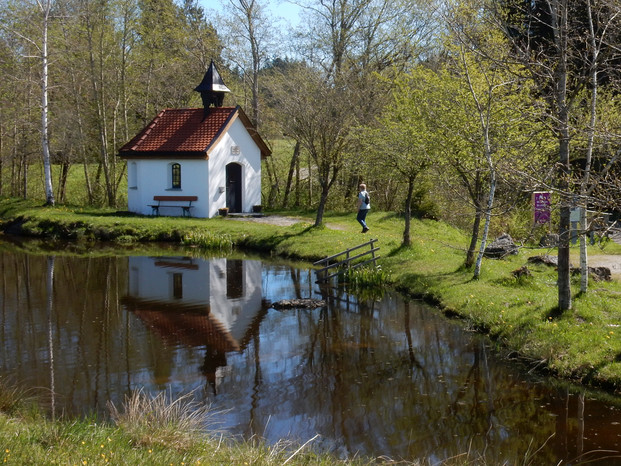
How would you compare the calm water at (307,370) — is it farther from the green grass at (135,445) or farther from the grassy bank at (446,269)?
the green grass at (135,445)

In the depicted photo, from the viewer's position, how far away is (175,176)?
32656mm

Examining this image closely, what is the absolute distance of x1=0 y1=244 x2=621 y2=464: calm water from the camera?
930 cm

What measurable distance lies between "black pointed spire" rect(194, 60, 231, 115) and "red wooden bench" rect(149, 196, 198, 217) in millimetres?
4486

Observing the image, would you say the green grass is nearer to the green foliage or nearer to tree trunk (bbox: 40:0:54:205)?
the green foliage

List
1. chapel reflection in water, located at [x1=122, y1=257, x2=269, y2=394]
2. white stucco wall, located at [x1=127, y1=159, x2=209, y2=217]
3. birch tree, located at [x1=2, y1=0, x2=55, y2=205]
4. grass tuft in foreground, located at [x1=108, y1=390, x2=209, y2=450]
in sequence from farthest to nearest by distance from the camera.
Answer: birch tree, located at [x1=2, y1=0, x2=55, y2=205] < white stucco wall, located at [x1=127, y1=159, x2=209, y2=217] < chapel reflection in water, located at [x1=122, y1=257, x2=269, y2=394] < grass tuft in foreground, located at [x1=108, y1=390, x2=209, y2=450]

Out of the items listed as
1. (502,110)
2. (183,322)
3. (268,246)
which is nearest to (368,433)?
(183,322)

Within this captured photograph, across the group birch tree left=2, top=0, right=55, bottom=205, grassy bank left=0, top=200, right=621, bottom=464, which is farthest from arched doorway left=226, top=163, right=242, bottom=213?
birch tree left=2, top=0, right=55, bottom=205

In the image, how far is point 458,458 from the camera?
8406 millimetres

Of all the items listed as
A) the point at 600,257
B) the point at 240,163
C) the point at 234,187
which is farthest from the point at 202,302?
the point at 240,163

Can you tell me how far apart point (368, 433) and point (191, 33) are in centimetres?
3314

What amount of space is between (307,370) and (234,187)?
22.2 metres

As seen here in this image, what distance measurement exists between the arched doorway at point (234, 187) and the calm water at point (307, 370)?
569 inches

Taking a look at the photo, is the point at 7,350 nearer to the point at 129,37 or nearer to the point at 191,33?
the point at 129,37

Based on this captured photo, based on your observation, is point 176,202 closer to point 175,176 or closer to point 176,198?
point 176,198
